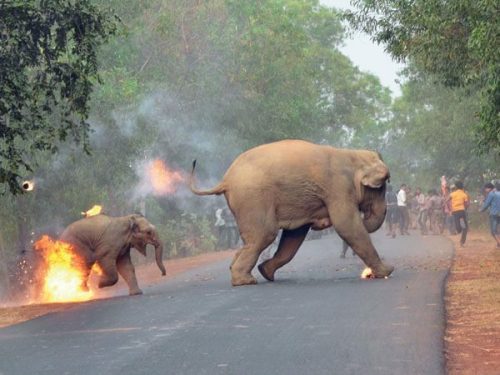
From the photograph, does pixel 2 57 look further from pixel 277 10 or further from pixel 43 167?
pixel 277 10

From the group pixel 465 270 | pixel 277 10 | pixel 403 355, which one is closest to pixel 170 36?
pixel 277 10

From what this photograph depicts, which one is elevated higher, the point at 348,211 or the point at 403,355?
the point at 348,211

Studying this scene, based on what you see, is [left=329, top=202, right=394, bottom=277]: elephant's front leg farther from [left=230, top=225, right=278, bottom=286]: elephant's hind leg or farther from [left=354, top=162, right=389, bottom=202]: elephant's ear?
[left=230, top=225, right=278, bottom=286]: elephant's hind leg

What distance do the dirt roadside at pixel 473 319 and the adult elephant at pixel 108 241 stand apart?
5102 mm

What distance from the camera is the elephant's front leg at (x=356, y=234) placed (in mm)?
17266

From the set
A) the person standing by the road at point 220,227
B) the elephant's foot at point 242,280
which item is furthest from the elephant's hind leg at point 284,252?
the person standing by the road at point 220,227

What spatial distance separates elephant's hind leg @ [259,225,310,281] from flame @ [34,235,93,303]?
3.02 metres

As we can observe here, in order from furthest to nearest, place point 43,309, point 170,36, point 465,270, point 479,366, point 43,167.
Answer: point 170,36, point 43,167, point 465,270, point 43,309, point 479,366

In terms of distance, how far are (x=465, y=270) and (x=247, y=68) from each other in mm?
19152

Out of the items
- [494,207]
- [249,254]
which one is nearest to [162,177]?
[494,207]

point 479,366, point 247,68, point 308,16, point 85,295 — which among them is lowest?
point 479,366

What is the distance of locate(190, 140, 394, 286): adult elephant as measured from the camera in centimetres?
1731

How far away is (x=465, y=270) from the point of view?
66.0 ft

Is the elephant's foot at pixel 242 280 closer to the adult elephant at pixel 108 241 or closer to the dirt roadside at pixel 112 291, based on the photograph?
the adult elephant at pixel 108 241
